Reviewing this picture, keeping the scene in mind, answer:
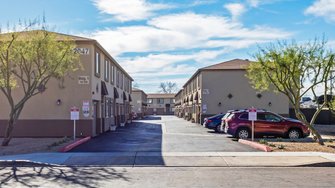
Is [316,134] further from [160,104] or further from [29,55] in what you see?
[160,104]

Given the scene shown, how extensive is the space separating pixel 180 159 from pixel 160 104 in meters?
102

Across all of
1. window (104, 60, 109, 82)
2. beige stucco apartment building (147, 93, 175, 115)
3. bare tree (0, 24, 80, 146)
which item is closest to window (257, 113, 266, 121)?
bare tree (0, 24, 80, 146)

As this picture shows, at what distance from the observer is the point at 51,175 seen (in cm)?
1130

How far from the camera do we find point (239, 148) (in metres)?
17.6

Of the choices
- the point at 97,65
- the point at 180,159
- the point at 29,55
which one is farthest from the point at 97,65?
the point at 180,159

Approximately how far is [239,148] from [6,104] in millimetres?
14524

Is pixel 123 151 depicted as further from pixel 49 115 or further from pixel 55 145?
pixel 49 115

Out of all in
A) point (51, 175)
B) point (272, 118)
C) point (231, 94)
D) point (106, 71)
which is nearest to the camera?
point (51, 175)

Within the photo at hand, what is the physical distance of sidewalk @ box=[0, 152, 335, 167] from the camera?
43.8ft

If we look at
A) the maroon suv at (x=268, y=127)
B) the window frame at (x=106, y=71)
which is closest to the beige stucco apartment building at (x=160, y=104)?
the window frame at (x=106, y=71)

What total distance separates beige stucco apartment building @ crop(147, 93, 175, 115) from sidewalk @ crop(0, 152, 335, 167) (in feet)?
325

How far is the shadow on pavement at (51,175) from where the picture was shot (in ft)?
33.0

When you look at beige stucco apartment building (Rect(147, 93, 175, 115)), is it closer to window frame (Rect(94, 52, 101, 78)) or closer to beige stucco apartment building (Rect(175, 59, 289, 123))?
beige stucco apartment building (Rect(175, 59, 289, 123))

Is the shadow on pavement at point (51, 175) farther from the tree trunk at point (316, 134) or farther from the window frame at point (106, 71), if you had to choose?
the window frame at point (106, 71)
